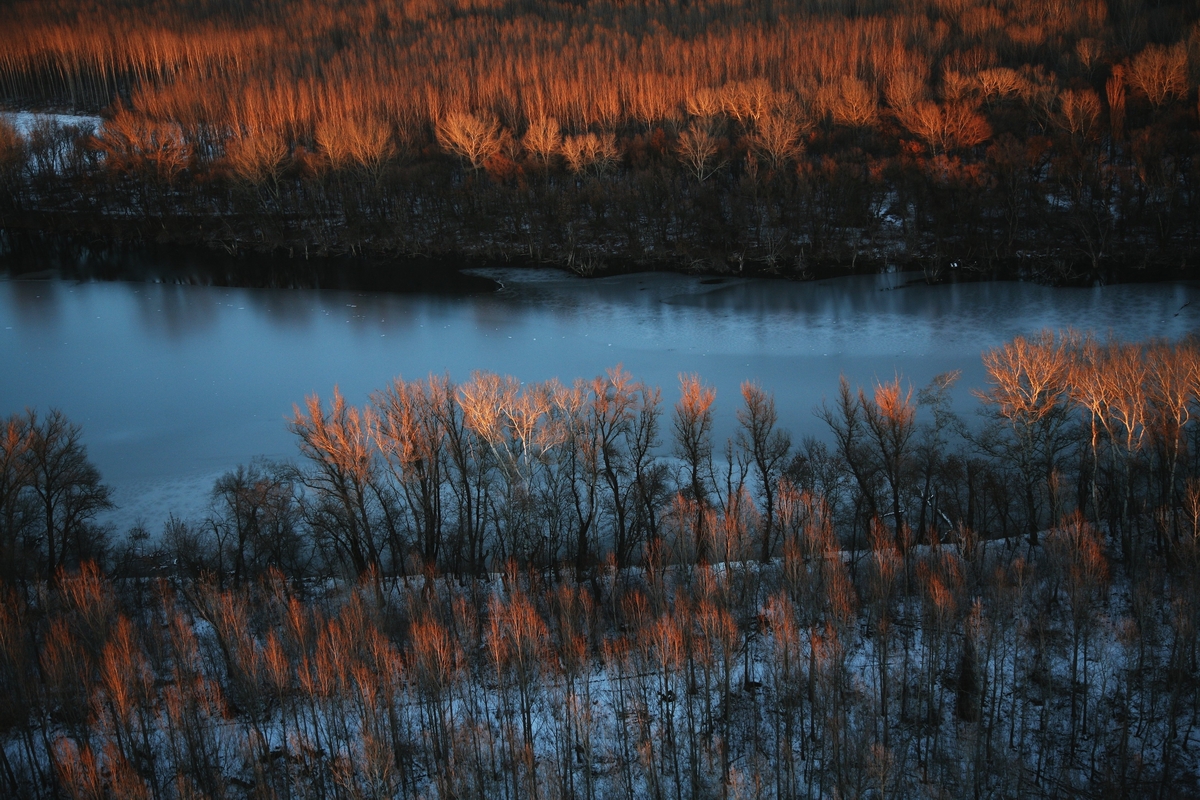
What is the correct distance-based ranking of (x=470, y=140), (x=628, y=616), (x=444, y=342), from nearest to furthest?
1. (x=628, y=616)
2. (x=444, y=342)
3. (x=470, y=140)

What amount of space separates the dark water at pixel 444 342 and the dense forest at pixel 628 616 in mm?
4815

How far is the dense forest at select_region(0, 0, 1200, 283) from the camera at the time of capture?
43.3 meters

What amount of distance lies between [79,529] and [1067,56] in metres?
53.9

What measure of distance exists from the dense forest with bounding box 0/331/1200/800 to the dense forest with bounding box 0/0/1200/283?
21418mm

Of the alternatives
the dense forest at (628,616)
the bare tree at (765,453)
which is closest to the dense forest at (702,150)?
the bare tree at (765,453)

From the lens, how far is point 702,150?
163ft

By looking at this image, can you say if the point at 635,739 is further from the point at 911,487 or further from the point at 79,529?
the point at 79,529

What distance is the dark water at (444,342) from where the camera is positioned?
2892 cm

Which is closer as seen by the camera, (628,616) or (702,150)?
(628,616)

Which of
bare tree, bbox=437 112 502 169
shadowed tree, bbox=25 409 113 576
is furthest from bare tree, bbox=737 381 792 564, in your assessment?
bare tree, bbox=437 112 502 169

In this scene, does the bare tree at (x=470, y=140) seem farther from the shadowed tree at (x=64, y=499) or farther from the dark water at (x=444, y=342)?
the shadowed tree at (x=64, y=499)

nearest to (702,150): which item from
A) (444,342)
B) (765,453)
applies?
(444,342)

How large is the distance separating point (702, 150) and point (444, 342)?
68.7 feet

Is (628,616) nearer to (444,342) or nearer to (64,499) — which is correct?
(64,499)
